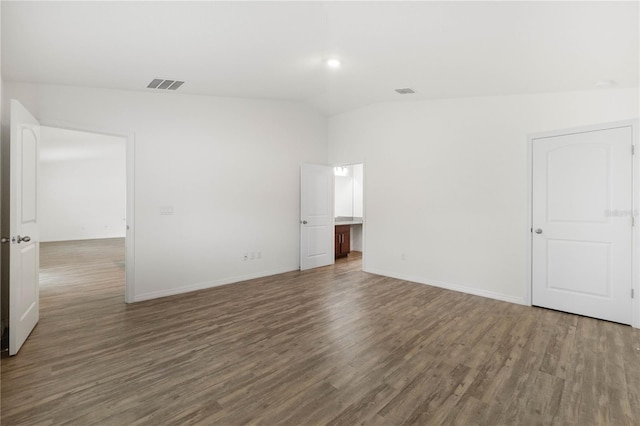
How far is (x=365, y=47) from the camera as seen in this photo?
9.64 feet

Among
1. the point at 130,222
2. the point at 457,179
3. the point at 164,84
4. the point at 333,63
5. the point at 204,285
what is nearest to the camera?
the point at 333,63

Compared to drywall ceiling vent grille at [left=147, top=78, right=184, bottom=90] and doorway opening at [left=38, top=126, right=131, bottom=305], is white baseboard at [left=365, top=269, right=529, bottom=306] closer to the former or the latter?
drywall ceiling vent grille at [left=147, top=78, right=184, bottom=90]

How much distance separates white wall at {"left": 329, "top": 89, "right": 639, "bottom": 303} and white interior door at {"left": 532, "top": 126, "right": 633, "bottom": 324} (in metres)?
0.18

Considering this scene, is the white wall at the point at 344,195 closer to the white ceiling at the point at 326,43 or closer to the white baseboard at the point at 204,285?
the white baseboard at the point at 204,285

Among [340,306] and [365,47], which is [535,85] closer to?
[365,47]

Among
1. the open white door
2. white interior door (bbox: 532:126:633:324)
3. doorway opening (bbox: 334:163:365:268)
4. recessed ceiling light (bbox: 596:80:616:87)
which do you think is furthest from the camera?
doorway opening (bbox: 334:163:365:268)

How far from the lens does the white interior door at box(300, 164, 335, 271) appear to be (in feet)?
19.1

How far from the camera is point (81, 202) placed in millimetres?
10766

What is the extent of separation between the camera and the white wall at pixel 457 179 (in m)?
3.83

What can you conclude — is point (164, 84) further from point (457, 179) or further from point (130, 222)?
point (457, 179)

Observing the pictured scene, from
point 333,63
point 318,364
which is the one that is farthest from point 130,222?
point 333,63

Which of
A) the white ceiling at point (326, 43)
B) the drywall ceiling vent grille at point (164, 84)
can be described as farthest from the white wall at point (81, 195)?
the white ceiling at point (326, 43)

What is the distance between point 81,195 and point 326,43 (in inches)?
457

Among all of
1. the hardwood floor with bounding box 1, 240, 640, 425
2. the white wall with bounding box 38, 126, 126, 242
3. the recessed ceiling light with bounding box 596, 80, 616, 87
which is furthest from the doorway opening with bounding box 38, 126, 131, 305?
the recessed ceiling light with bounding box 596, 80, 616, 87
